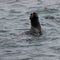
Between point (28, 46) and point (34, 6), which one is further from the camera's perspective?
point (34, 6)

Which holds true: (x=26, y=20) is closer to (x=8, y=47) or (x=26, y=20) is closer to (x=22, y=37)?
(x=22, y=37)

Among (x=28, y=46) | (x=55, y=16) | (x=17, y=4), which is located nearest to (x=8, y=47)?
(x=28, y=46)

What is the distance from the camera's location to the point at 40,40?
1069 centimetres

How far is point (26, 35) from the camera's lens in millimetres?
11242

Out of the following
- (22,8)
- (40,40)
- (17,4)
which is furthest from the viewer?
(17,4)

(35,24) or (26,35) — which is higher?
(35,24)

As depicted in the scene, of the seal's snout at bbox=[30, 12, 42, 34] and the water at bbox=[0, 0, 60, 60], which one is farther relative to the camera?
the seal's snout at bbox=[30, 12, 42, 34]

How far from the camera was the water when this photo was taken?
31.0 ft

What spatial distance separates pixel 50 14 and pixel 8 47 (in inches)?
206

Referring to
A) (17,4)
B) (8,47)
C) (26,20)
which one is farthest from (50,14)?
(8,47)

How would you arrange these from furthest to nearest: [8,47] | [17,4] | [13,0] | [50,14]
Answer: [13,0]
[17,4]
[50,14]
[8,47]

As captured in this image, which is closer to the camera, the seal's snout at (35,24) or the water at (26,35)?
the water at (26,35)

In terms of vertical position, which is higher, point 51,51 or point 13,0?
point 13,0

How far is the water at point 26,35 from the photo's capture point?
372 inches
